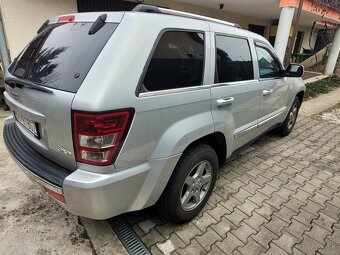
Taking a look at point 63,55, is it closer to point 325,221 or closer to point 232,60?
point 232,60

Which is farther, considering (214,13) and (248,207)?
(214,13)

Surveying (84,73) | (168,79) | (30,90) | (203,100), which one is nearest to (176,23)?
(168,79)

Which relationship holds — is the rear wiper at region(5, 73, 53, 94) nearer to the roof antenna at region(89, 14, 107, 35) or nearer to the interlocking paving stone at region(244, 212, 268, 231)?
the roof antenna at region(89, 14, 107, 35)

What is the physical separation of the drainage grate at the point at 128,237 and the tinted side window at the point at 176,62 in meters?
1.33

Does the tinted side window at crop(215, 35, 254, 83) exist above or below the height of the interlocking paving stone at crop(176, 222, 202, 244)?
above

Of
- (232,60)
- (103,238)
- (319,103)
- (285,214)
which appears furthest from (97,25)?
(319,103)

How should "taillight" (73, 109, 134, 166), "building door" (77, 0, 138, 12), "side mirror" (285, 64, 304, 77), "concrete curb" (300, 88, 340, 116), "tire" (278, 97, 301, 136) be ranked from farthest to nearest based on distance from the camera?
"building door" (77, 0, 138, 12) → "concrete curb" (300, 88, 340, 116) → "tire" (278, 97, 301, 136) → "side mirror" (285, 64, 304, 77) → "taillight" (73, 109, 134, 166)

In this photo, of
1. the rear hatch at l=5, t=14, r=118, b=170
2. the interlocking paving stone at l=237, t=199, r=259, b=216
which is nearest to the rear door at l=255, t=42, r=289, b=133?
the interlocking paving stone at l=237, t=199, r=259, b=216

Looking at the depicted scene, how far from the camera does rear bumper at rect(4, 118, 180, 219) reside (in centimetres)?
158

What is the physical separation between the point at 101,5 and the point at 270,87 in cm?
573

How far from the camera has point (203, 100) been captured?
7.02 feet

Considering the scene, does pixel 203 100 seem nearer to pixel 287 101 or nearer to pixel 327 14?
pixel 287 101

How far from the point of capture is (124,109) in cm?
156

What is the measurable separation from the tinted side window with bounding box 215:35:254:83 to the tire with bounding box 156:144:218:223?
0.75m
